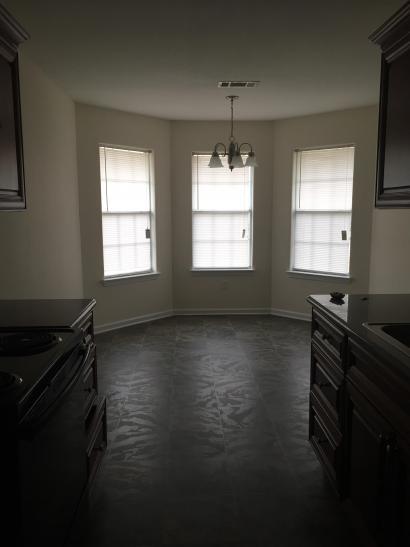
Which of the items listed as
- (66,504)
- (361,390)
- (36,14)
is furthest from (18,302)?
(361,390)

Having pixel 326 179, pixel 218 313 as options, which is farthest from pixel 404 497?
pixel 218 313

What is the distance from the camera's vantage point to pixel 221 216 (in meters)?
6.33

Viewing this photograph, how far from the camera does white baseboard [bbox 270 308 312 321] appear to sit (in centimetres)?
619

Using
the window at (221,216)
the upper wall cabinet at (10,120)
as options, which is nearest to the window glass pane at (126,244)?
the window at (221,216)

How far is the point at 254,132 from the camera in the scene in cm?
618

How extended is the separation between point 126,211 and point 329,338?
387 cm

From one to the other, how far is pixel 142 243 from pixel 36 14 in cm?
343

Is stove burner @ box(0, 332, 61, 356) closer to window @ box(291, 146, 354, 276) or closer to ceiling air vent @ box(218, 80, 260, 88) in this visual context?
ceiling air vent @ box(218, 80, 260, 88)

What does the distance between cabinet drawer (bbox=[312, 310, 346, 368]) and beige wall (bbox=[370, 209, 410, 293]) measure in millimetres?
2060

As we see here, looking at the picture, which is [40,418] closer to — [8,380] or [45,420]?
[45,420]

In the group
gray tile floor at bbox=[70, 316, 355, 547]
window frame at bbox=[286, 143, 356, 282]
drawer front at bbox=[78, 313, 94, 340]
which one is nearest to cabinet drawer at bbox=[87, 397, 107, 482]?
gray tile floor at bbox=[70, 316, 355, 547]

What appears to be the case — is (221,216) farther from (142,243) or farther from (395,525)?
(395,525)

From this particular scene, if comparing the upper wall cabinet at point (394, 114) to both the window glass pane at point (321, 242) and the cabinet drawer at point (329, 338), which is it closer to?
the cabinet drawer at point (329, 338)

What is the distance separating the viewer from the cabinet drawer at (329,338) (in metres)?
2.20
